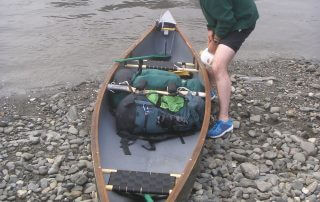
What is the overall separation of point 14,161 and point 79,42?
639 cm

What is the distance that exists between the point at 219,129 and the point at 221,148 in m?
0.31

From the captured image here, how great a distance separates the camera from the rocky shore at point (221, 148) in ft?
17.1

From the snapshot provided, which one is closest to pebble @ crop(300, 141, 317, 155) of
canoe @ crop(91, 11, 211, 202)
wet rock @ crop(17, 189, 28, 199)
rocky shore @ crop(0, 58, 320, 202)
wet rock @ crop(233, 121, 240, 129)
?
rocky shore @ crop(0, 58, 320, 202)

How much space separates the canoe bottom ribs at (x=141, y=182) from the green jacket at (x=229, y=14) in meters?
2.34

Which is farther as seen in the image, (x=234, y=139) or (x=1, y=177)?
(x=234, y=139)

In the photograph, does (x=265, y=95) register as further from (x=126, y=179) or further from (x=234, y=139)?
(x=126, y=179)

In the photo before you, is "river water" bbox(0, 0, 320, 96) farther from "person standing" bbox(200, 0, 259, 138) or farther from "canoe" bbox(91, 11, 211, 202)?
"person standing" bbox(200, 0, 259, 138)

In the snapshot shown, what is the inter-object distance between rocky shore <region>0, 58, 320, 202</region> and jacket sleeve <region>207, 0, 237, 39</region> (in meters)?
1.65

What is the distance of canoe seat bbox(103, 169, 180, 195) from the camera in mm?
4402

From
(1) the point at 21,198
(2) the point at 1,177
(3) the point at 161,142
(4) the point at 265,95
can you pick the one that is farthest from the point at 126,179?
(4) the point at 265,95

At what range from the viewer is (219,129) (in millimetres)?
6180

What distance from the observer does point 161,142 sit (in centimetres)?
564

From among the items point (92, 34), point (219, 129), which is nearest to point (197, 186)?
point (219, 129)

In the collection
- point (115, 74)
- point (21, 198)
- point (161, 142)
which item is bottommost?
point (21, 198)
